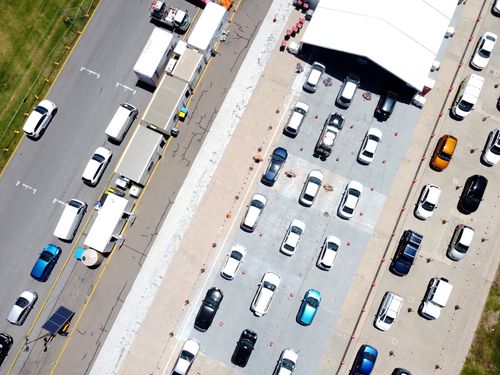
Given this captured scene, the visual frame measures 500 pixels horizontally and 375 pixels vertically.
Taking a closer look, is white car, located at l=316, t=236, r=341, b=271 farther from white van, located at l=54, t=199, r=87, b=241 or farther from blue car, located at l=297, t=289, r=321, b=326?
white van, located at l=54, t=199, r=87, b=241

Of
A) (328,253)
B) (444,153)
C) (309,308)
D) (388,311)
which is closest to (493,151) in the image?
(444,153)

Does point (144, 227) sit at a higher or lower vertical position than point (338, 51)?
lower

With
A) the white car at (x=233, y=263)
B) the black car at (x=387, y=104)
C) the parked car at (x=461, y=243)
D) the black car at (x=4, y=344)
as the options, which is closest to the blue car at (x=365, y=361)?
the parked car at (x=461, y=243)

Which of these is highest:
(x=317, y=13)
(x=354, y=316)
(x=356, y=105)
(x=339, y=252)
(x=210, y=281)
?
(x=317, y=13)

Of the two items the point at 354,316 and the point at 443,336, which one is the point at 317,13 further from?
the point at 443,336

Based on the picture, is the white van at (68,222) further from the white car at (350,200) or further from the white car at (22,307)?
the white car at (350,200)

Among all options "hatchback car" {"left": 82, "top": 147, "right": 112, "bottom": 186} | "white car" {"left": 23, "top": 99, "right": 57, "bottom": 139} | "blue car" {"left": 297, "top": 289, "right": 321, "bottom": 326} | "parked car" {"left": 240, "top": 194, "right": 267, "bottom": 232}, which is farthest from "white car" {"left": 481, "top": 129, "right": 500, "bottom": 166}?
"white car" {"left": 23, "top": 99, "right": 57, "bottom": 139}

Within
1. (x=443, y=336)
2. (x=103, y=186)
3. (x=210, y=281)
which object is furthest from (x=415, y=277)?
(x=103, y=186)
